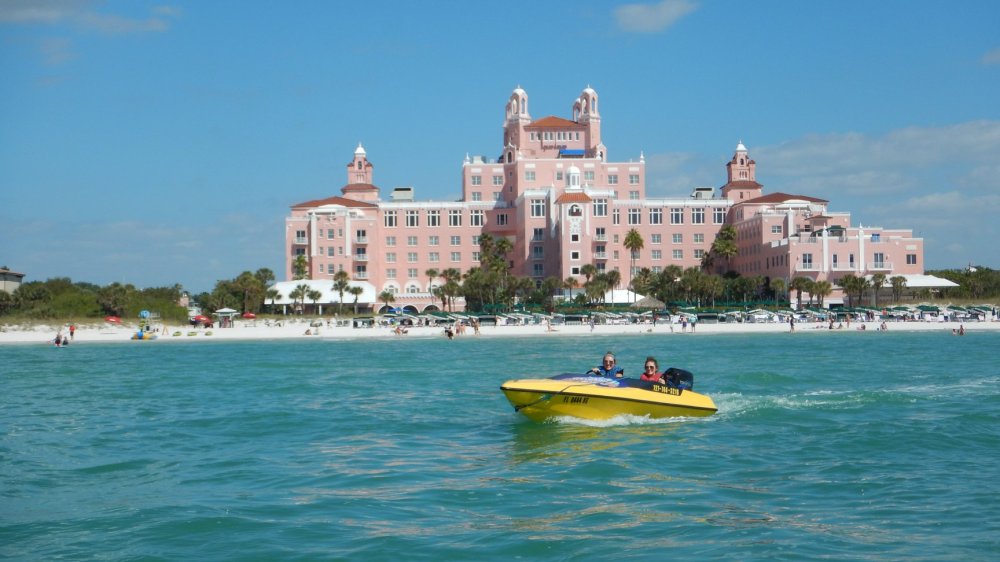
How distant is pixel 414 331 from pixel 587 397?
6182 centimetres

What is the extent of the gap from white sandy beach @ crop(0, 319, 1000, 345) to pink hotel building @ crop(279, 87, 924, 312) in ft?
59.5

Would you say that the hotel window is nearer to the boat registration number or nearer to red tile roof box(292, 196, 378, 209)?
red tile roof box(292, 196, 378, 209)

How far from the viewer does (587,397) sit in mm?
21297

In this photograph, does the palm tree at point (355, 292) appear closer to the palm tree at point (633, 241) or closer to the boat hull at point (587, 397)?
the palm tree at point (633, 241)

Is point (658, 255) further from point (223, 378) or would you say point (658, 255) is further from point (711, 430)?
point (711, 430)

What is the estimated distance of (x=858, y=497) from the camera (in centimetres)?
1468

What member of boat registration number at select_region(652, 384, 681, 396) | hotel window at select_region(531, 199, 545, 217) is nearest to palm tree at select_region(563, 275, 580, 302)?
hotel window at select_region(531, 199, 545, 217)

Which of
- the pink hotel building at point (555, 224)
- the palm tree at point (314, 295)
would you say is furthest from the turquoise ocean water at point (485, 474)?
the pink hotel building at point (555, 224)

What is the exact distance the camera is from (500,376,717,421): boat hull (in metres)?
21.2

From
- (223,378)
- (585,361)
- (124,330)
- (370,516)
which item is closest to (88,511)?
(370,516)

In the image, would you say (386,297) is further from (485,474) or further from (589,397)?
(485,474)

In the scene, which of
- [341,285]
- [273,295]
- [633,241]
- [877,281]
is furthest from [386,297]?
[877,281]

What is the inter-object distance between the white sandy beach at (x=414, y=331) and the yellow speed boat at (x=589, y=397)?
54.1 metres

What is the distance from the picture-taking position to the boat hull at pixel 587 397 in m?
21.2
